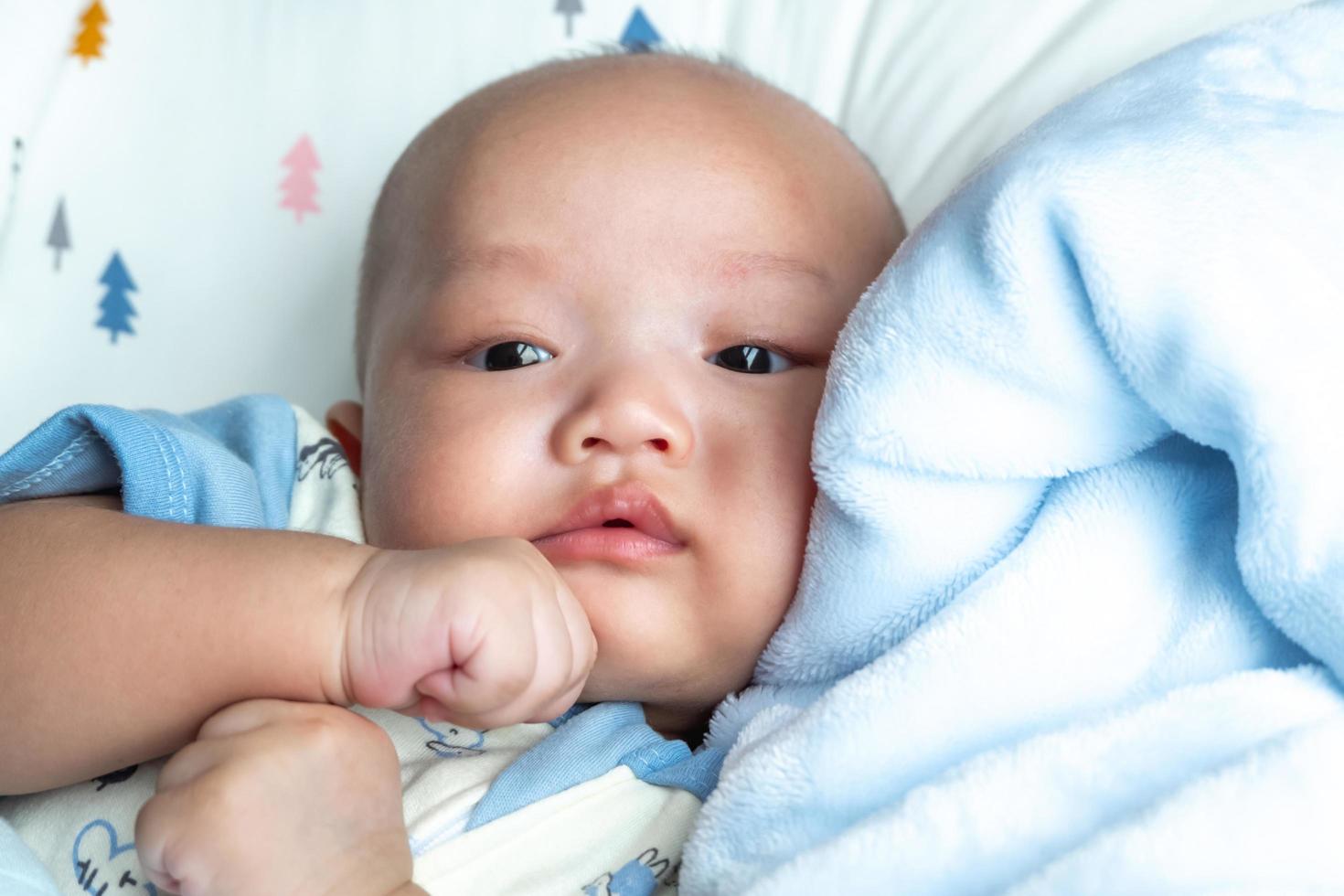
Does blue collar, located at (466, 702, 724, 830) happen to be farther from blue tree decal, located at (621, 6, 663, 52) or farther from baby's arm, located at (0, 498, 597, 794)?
blue tree decal, located at (621, 6, 663, 52)

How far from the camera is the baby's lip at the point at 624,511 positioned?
958mm

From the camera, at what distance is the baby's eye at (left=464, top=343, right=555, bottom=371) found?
1.07 metres

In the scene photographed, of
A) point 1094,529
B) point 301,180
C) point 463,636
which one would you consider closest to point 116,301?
point 301,180

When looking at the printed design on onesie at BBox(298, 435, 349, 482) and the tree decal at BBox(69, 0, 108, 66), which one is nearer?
the printed design on onesie at BBox(298, 435, 349, 482)

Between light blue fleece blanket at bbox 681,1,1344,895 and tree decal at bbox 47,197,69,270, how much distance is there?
1008 mm

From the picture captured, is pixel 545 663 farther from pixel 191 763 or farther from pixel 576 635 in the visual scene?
pixel 191 763

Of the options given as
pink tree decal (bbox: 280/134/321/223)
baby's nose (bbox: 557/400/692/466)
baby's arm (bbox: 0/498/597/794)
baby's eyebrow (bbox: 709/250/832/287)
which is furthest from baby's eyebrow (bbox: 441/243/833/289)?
pink tree decal (bbox: 280/134/321/223)

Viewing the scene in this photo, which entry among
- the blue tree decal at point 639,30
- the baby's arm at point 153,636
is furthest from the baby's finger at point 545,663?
the blue tree decal at point 639,30

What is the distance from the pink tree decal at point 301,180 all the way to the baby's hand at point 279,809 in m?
0.95

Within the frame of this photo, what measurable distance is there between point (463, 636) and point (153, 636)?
203mm

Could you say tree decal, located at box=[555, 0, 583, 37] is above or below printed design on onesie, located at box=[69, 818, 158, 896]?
above

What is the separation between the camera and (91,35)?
1594mm

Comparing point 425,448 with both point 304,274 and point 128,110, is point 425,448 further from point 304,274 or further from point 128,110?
point 128,110

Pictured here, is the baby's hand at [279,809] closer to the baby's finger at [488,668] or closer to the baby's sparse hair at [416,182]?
the baby's finger at [488,668]
